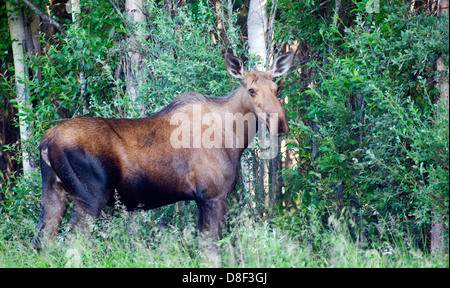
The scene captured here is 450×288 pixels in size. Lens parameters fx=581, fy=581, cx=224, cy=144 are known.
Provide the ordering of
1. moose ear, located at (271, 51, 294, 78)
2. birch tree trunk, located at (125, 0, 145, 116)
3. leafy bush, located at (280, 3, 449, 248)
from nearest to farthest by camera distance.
Answer: leafy bush, located at (280, 3, 449, 248) < moose ear, located at (271, 51, 294, 78) < birch tree trunk, located at (125, 0, 145, 116)

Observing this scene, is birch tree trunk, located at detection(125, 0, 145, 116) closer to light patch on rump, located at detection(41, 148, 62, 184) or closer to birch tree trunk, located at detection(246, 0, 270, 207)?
birch tree trunk, located at detection(246, 0, 270, 207)

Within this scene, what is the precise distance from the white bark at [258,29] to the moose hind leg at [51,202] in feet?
12.4

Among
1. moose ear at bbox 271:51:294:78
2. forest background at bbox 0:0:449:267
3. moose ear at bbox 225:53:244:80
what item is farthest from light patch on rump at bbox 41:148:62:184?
moose ear at bbox 271:51:294:78

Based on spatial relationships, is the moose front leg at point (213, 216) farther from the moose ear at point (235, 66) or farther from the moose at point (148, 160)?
the moose ear at point (235, 66)

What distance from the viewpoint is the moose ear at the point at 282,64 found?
805cm

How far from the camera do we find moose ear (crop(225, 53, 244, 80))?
7.76 meters

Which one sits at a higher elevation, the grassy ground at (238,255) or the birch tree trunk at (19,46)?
the birch tree trunk at (19,46)

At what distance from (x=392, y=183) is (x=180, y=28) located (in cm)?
405

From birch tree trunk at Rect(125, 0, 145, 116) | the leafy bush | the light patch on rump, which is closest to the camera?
the leafy bush

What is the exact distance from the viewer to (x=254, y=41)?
9.55m

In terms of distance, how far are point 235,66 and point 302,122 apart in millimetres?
1263

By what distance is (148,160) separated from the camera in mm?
7445

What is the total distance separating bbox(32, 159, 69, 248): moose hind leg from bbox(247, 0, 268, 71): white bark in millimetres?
3768

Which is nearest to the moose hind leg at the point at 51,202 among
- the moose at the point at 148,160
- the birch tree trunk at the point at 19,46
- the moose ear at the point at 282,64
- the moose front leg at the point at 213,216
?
the moose at the point at 148,160
